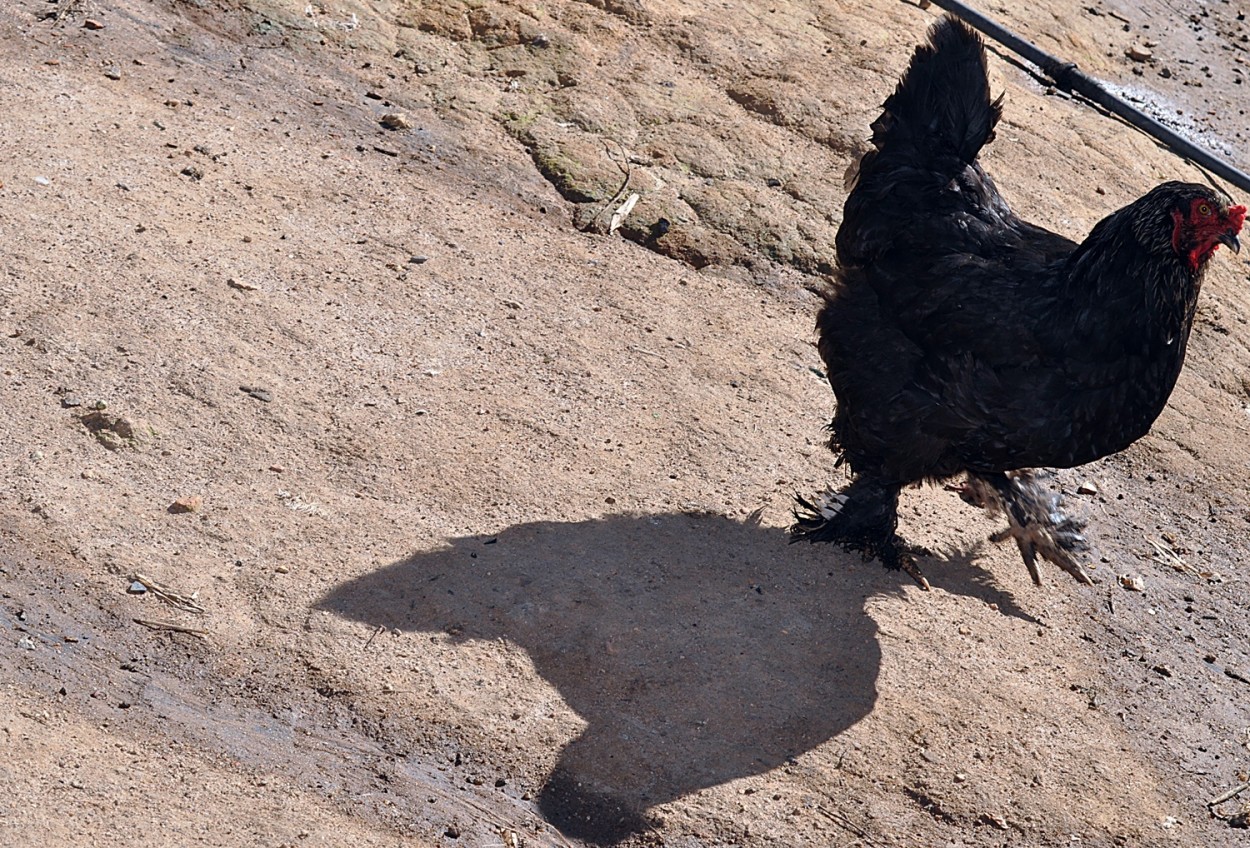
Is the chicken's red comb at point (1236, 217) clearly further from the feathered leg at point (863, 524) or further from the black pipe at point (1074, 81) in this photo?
the black pipe at point (1074, 81)

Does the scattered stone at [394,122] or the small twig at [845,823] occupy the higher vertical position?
the scattered stone at [394,122]

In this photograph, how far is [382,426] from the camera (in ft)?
18.4

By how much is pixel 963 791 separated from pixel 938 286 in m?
2.03

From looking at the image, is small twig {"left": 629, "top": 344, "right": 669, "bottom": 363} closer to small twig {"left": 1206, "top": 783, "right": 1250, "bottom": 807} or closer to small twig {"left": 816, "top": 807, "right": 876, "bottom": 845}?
small twig {"left": 816, "top": 807, "right": 876, "bottom": 845}

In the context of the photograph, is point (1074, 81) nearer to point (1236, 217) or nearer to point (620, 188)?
point (620, 188)

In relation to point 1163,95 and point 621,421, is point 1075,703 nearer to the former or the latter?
point 621,421

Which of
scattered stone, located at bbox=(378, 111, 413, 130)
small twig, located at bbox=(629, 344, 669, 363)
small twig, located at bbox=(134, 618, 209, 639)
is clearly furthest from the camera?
scattered stone, located at bbox=(378, 111, 413, 130)

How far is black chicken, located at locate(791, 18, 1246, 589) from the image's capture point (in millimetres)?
4820

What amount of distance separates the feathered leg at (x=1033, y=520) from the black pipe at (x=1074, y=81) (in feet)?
13.8

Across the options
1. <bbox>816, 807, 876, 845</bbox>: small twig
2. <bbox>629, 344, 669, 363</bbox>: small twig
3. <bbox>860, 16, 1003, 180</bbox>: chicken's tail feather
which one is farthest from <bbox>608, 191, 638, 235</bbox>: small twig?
<bbox>816, 807, 876, 845</bbox>: small twig

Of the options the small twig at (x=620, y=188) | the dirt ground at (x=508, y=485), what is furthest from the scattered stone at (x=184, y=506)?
the small twig at (x=620, y=188)

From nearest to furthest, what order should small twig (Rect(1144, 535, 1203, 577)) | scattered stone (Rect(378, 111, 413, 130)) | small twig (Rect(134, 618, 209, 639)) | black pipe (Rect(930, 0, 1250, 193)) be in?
small twig (Rect(134, 618, 209, 639)) → small twig (Rect(1144, 535, 1203, 577)) → scattered stone (Rect(378, 111, 413, 130)) → black pipe (Rect(930, 0, 1250, 193))

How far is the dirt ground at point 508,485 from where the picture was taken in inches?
172

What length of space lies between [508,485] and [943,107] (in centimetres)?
254
